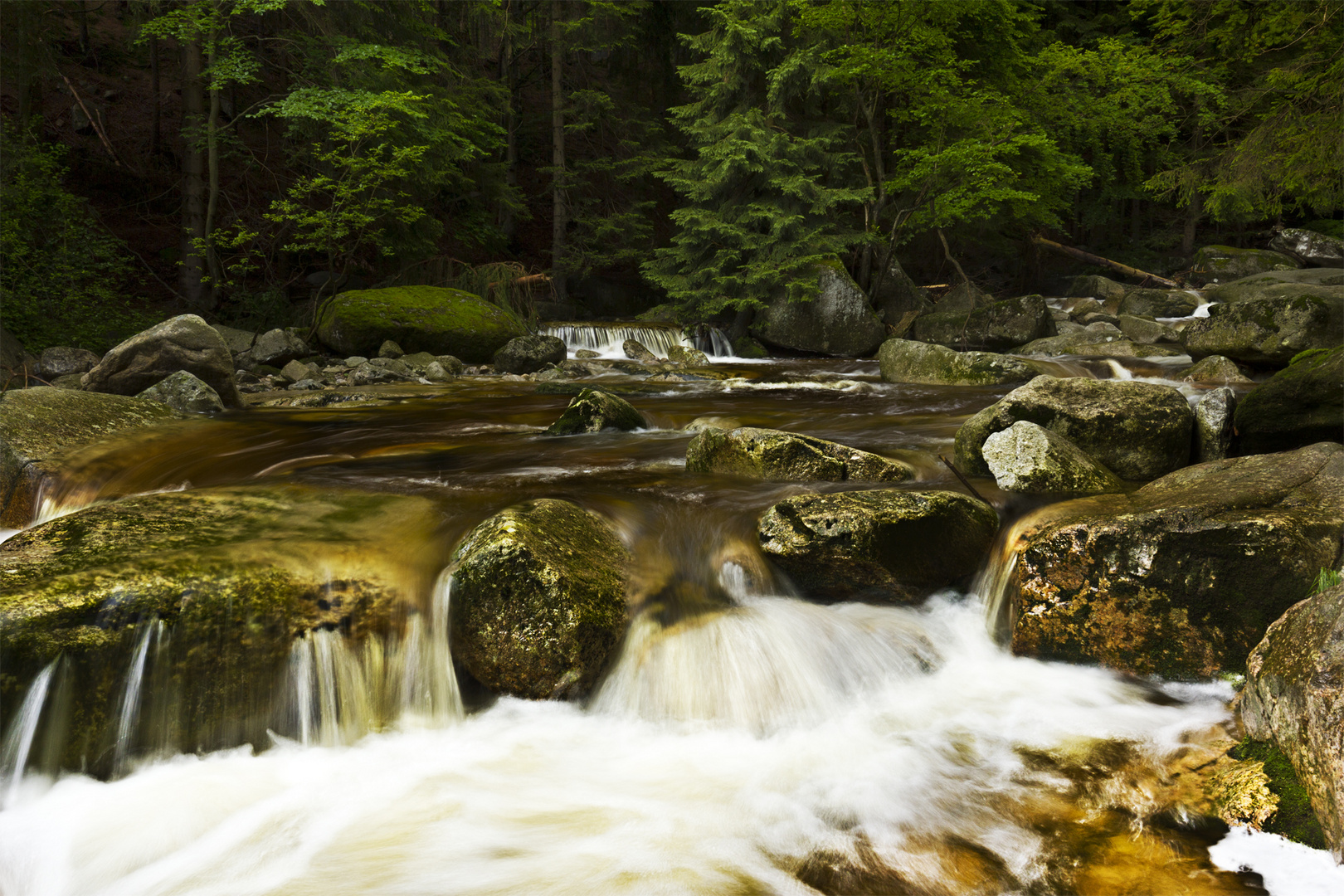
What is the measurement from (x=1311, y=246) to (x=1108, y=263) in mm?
7110

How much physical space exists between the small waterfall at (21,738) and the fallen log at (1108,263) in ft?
80.2

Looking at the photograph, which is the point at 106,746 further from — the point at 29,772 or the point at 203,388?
the point at 203,388

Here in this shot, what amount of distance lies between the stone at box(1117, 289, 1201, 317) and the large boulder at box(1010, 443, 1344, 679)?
16001mm

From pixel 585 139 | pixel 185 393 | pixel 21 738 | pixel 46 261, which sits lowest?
pixel 21 738

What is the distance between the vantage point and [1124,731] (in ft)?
10.5

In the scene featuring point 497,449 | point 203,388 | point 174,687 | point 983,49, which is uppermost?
point 983,49

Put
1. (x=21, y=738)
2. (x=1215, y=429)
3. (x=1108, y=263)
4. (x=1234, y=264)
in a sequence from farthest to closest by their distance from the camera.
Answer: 1. (x=1108, y=263)
2. (x=1234, y=264)
3. (x=1215, y=429)
4. (x=21, y=738)

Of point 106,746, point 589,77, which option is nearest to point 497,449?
point 106,746

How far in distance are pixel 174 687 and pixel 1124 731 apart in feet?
13.9

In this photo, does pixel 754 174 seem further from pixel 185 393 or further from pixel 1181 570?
pixel 1181 570

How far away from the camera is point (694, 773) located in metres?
3.19

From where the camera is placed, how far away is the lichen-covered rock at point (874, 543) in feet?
13.7

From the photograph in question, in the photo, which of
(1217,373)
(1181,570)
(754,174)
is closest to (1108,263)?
(754,174)

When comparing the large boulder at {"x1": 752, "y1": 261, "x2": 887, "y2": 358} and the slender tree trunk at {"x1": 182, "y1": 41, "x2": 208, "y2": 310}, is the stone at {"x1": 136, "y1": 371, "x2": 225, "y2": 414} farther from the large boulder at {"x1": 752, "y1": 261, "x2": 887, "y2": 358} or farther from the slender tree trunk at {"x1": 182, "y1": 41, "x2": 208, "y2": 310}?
the large boulder at {"x1": 752, "y1": 261, "x2": 887, "y2": 358}
